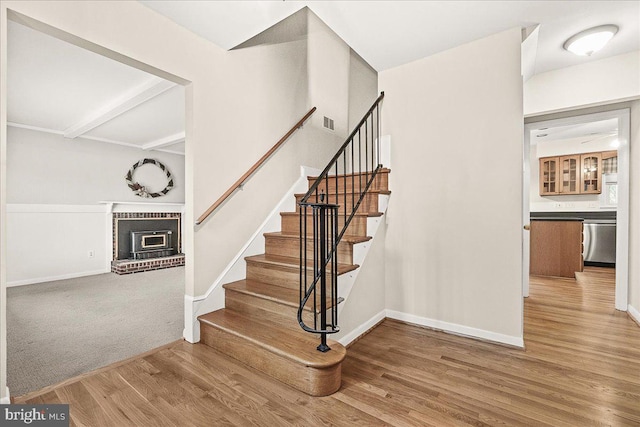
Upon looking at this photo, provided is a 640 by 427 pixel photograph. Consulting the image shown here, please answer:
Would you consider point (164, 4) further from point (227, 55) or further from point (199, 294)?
point (199, 294)

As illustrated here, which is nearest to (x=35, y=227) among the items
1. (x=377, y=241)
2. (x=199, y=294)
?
(x=199, y=294)

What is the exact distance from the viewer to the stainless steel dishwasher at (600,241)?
5.27 m

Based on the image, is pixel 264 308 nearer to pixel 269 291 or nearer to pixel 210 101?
pixel 269 291

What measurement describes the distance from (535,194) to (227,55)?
6.84m

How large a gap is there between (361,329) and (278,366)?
2.99ft

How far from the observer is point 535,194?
6.57 metres

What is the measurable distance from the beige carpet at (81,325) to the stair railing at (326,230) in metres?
1.33

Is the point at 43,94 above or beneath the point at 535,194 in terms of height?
above

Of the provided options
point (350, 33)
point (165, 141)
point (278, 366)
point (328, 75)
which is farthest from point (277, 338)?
point (165, 141)

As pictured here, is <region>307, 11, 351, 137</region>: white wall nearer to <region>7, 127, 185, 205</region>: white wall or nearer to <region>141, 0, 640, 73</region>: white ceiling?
<region>141, 0, 640, 73</region>: white ceiling

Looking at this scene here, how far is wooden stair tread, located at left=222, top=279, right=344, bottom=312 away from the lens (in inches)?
86.7

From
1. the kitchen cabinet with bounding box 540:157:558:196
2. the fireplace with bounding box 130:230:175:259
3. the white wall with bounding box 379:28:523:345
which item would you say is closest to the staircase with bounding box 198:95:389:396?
the white wall with bounding box 379:28:523:345

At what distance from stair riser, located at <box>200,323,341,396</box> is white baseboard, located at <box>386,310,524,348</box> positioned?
1288 millimetres

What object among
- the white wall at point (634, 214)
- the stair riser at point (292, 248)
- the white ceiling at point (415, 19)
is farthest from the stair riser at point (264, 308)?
the white wall at point (634, 214)
